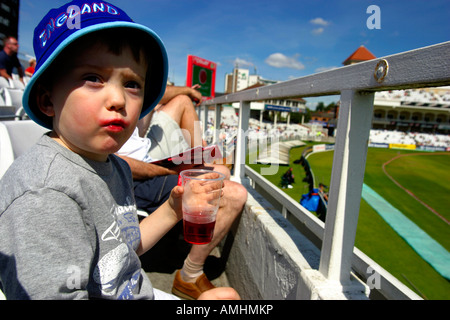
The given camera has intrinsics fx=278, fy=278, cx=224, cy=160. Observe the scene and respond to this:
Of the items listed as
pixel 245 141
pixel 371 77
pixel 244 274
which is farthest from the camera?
pixel 245 141

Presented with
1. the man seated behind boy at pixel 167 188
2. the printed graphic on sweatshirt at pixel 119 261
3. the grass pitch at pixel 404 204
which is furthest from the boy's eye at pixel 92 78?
the grass pitch at pixel 404 204

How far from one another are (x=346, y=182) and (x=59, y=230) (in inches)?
37.0

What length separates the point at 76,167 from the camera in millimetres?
837

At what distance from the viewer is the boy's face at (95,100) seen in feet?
2.60

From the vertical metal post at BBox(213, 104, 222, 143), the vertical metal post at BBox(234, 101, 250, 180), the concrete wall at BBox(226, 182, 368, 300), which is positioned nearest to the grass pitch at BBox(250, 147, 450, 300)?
the vertical metal post at BBox(234, 101, 250, 180)

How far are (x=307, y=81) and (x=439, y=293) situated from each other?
12.6 m

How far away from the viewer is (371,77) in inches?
35.4

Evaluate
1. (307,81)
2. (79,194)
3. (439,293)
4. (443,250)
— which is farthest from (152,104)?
(443,250)

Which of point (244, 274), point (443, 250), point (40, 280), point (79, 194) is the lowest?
point (443, 250)

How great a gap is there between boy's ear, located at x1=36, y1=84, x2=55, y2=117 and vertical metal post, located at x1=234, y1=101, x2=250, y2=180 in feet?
6.10

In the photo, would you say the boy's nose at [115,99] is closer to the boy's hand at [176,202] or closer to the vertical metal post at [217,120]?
the boy's hand at [176,202]

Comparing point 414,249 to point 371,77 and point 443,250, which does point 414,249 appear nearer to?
point 443,250
